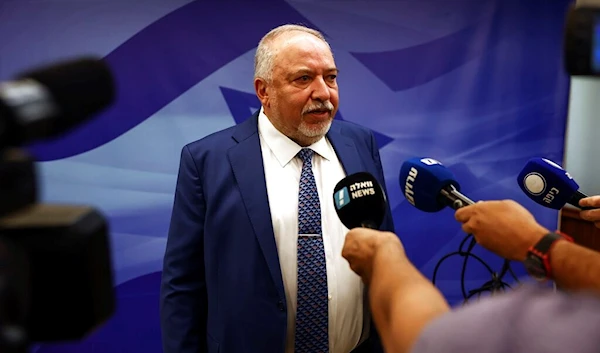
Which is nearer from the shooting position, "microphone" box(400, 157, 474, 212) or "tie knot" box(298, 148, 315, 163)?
"microphone" box(400, 157, 474, 212)

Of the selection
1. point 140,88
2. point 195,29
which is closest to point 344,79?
point 195,29

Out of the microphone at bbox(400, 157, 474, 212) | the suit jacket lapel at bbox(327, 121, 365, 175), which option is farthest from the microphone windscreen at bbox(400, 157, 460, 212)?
the suit jacket lapel at bbox(327, 121, 365, 175)

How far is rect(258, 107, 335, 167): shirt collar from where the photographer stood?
1687 millimetres

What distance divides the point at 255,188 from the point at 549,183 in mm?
832

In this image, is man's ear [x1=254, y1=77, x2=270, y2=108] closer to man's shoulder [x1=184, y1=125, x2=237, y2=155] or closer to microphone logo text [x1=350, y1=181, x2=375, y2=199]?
man's shoulder [x1=184, y1=125, x2=237, y2=155]

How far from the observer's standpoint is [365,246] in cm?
102

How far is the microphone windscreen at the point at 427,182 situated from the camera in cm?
133

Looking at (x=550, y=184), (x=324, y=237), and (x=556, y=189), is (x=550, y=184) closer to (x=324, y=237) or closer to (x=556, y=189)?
(x=556, y=189)

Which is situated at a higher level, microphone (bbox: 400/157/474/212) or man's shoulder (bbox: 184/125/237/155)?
man's shoulder (bbox: 184/125/237/155)

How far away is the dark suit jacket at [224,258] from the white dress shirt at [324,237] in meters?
0.04

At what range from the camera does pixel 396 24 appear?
275 centimetres

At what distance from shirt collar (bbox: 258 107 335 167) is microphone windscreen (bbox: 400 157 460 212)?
0.36 metres

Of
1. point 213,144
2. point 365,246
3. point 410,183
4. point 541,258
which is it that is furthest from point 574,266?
point 213,144

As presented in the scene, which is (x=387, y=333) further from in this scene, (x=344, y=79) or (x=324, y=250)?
(x=344, y=79)
